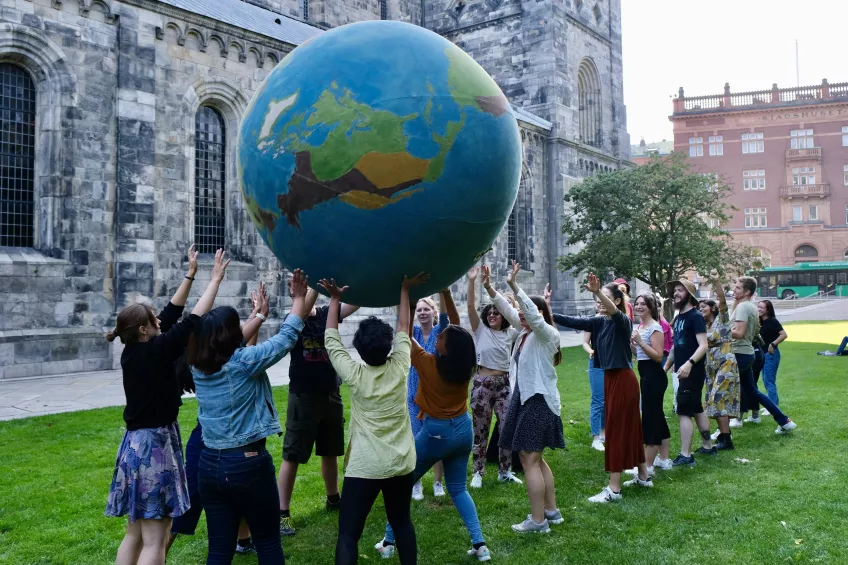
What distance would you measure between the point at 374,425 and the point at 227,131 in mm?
14439

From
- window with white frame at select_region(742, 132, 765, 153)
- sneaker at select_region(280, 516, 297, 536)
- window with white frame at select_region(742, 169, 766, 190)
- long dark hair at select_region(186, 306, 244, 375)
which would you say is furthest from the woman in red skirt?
window with white frame at select_region(742, 132, 765, 153)

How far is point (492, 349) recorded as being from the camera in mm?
6438

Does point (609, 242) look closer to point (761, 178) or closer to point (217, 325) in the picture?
point (217, 325)

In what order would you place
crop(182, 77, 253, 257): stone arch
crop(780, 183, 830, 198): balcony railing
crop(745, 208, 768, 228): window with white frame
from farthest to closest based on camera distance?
1. crop(745, 208, 768, 228): window with white frame
2. crop(780, 183, 830, 198): balcony railing
3. crop(182, 77, 253, 257): stone arch

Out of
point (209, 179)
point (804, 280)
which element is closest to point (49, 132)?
point (209, 179)

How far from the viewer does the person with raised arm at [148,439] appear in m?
3.58

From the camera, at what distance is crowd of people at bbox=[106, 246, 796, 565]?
11.4ft

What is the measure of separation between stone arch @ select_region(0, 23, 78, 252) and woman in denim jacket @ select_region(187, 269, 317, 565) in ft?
37.7

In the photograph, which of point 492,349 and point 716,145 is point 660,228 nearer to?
point 492,349

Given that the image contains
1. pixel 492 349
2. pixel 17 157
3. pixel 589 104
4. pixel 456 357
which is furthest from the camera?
pixel 589 104

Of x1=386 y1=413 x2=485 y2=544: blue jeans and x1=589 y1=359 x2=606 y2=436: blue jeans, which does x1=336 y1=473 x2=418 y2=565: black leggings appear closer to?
x1=386 y1=413 x2=485 y2=544: blue jeans

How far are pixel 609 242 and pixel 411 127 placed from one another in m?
18.5

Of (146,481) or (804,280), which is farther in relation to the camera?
(804,280)

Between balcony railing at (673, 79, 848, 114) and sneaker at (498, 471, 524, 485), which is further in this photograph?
balcony railing at (673, 79, 848, 114)
